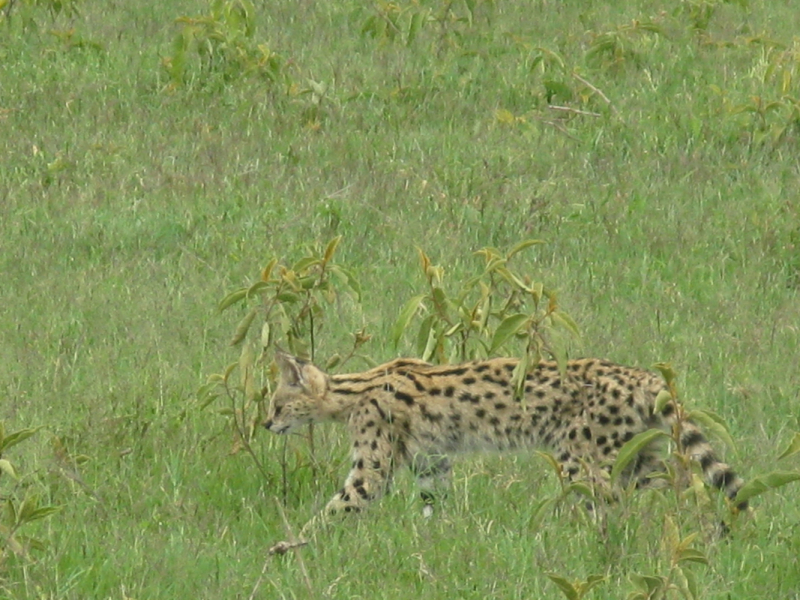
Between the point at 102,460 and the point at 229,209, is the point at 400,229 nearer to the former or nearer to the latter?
the point at 229,209

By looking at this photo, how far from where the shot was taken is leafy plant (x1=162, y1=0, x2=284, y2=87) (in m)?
12.9

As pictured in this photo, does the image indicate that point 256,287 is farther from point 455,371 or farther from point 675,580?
point 675,580

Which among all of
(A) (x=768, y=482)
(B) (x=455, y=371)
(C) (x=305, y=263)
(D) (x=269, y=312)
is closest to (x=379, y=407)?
(B) (x=455, y=371)

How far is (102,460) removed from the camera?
7.39 meters

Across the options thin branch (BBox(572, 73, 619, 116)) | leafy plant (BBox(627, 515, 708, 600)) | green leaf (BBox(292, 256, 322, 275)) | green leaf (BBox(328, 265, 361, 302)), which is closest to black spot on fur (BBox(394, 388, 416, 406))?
green leaf (BBox(328, 265, 361, 302))

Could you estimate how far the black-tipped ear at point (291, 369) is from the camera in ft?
25.6

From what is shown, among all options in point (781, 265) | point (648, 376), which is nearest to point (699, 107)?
point (781, 265)

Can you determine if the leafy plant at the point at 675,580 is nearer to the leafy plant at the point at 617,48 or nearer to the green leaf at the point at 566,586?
the green leaf at the point at 566,586

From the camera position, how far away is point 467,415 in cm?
763

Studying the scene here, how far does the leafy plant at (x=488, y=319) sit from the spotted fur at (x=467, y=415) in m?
0.19

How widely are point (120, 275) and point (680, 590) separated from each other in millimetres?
5767

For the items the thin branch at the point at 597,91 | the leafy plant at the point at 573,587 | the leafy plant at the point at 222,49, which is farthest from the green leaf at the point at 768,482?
the leafy plant at the point at 222,49

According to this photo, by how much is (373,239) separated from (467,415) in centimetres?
350

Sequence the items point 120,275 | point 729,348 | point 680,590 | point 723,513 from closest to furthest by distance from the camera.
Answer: point 680,590
point 723,513
point 729,348
point 120,275
